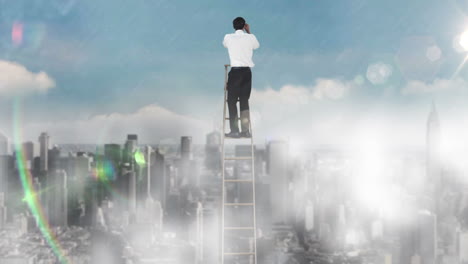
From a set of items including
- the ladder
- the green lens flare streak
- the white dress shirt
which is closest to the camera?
the ladder

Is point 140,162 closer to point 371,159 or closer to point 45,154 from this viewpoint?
point 45,154


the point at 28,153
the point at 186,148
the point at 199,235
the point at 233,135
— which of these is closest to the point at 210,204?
the point at 199,235

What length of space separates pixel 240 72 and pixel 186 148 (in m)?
24.7

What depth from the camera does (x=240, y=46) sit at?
8.57 ft

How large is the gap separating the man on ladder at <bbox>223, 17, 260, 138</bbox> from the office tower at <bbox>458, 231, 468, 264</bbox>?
631 inches

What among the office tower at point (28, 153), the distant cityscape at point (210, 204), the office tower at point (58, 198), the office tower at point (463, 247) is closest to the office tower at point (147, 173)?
the distant cityscape at point (210, 204)

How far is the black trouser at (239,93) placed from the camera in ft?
8.74

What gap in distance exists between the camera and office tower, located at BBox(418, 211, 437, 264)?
1648 cm

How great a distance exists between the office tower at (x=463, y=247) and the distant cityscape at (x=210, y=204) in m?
0.04

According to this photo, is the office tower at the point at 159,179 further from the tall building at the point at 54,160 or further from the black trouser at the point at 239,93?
the black trouser at the point at 239,93

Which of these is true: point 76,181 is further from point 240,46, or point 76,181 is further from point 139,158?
point 240,46

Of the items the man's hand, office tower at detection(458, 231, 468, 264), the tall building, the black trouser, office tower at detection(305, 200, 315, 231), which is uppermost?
the man's hand

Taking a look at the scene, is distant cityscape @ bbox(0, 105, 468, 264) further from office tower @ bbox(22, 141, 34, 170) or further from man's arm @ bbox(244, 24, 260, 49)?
man's arm @ bbox(244, 24, 260, 49)

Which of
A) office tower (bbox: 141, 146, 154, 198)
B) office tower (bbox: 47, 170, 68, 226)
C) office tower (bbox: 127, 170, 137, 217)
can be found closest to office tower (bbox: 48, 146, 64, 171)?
office tower (bbox: 47, 170, 68, 226)
